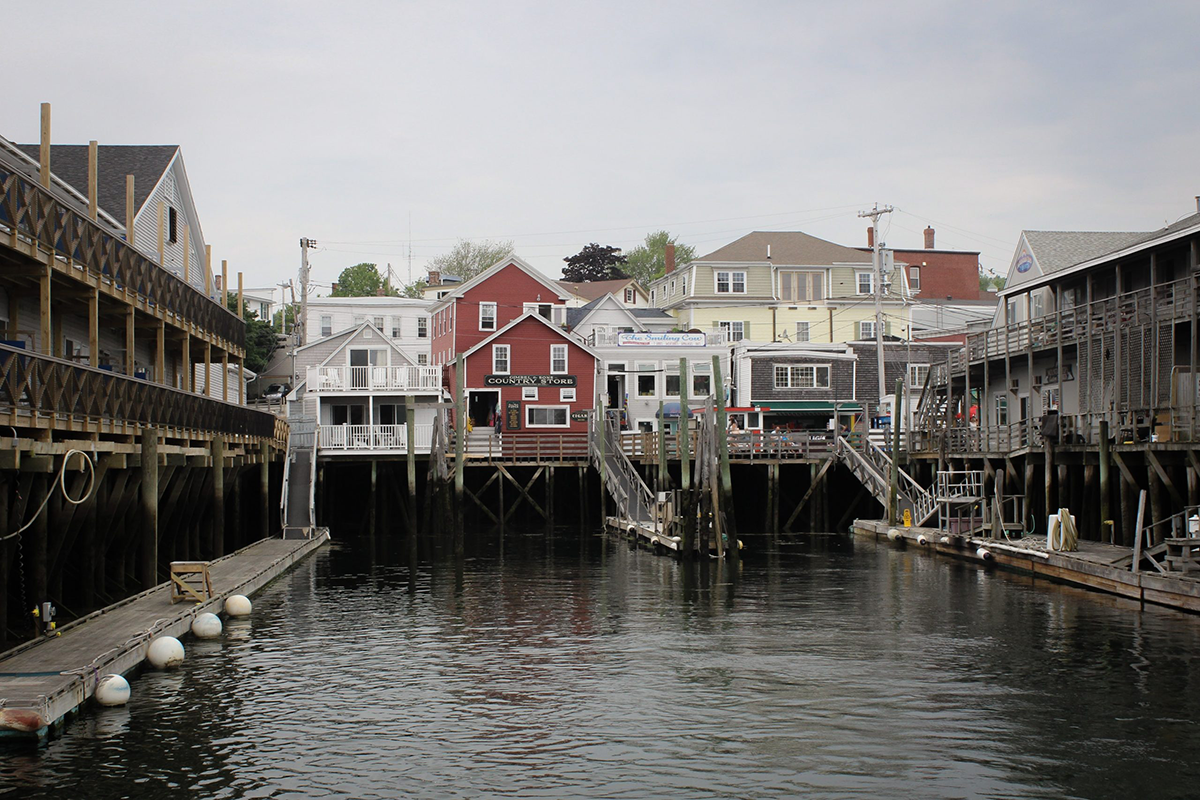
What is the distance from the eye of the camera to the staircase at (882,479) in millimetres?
41156

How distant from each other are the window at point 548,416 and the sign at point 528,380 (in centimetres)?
114

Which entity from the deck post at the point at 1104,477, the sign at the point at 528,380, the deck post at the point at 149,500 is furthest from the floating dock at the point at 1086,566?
the sign at the point at 528,380

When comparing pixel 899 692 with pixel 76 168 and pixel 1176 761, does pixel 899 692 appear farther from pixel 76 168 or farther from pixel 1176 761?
pixel 76 168

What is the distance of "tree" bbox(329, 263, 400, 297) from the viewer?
363 ft

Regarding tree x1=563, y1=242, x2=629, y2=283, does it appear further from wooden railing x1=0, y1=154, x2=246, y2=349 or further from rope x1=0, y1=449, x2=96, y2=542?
rope x1=0, y1=449, x2=96, y2=542

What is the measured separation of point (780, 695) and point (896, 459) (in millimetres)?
26348

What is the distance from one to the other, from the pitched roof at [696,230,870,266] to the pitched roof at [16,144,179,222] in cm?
4617

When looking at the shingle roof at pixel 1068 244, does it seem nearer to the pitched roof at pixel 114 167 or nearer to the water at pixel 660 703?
the water at pixel 660 703

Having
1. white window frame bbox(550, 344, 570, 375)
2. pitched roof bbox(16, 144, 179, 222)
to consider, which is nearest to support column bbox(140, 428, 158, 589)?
pitched roof bbox(16, 144, 179, 222)

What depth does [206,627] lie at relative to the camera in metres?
20.6

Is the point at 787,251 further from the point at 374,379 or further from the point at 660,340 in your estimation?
the point at 374,379

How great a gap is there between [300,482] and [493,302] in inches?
881

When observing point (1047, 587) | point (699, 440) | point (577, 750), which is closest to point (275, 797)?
point (577, 750)

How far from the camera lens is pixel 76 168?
31938mm
